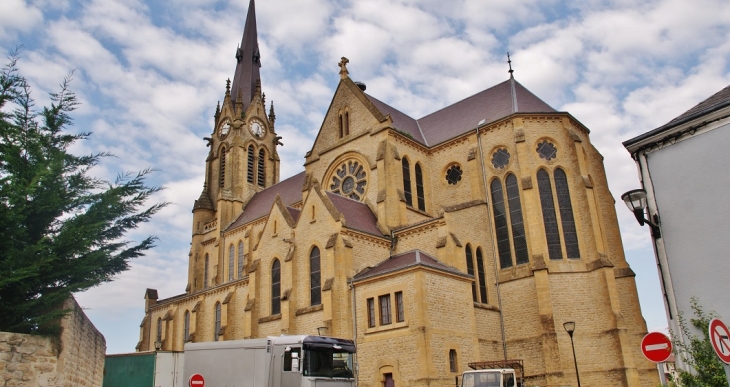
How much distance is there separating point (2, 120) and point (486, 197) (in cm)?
2398

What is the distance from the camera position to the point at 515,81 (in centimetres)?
3497

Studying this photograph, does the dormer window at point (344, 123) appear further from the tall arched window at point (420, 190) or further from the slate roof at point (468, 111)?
the tall arched window at point (420, 190)

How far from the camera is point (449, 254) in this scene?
1043 inches

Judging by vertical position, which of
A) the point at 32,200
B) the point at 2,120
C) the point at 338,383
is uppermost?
the point at 2,120

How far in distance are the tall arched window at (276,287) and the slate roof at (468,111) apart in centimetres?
1151

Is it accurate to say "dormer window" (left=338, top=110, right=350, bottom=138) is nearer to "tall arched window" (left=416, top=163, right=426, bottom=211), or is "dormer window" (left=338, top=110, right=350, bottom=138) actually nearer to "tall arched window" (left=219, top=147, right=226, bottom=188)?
"tall arched window" (left=416, top=163, right=426, bottom=211)

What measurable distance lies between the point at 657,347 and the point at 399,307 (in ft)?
50.4

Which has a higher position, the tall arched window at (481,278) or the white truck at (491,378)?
the tall arched window at (481,278)

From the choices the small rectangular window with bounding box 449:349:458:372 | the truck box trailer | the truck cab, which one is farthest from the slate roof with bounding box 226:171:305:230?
the truck cab

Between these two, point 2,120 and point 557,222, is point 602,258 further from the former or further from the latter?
point 2,120

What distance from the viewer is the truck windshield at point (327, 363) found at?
55.8 feet

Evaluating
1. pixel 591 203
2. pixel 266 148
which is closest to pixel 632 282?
pixel 591 203

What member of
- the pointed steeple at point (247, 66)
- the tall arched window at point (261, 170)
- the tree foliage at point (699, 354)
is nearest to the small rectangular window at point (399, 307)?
the tree foliage at point (699, 354)

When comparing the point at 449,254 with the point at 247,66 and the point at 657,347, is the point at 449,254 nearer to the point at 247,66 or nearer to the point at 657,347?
the point at 657,347
